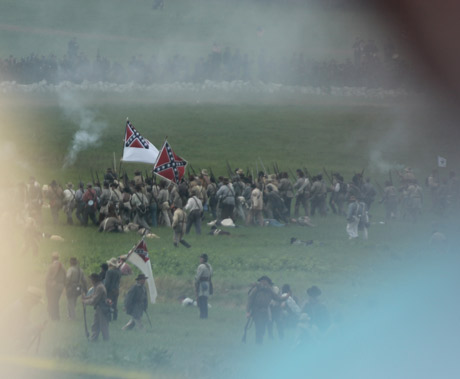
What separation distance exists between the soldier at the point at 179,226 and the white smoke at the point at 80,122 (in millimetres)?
18638

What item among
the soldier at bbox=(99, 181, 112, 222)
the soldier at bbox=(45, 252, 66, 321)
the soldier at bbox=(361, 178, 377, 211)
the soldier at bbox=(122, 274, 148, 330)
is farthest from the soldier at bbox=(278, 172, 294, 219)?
the soldier at bbox=(122, 274, 148, 330)

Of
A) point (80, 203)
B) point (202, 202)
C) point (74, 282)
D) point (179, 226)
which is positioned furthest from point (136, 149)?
point (74, 282)

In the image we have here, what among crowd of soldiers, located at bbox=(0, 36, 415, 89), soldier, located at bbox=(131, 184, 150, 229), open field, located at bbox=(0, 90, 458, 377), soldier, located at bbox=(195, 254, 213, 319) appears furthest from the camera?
crowd of soldiers, located at bbox=(0, 36, 415, 89)

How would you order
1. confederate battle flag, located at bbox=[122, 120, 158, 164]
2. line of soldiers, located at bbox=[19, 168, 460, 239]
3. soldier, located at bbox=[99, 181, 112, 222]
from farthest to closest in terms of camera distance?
confederate battle flag, located at bbox=[122, 120, 158, 164] → soldier, located at bbox=[99, 181, 112, 222] → line of soldiers, located at bbox=[19, 168, 460, 239]

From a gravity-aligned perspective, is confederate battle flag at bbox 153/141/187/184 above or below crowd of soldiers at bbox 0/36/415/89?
below

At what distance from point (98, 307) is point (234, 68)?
121 feet

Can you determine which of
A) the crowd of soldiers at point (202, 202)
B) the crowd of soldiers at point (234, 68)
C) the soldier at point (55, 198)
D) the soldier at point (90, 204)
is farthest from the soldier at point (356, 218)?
the crowd of soldiers at point (234, 68)

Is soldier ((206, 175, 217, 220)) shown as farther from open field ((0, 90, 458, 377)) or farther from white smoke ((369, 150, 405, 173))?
white smoke ((369, 150, 405, 173))

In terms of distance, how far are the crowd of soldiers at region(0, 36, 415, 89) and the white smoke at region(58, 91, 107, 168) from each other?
80.8 inches

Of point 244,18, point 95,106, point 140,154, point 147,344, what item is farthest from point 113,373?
point 244,18

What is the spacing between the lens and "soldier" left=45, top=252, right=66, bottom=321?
24.4 meters

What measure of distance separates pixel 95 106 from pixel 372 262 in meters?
25.2

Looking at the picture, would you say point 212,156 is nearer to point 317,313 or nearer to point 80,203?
point 80,203

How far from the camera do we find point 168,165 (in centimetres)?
3312
